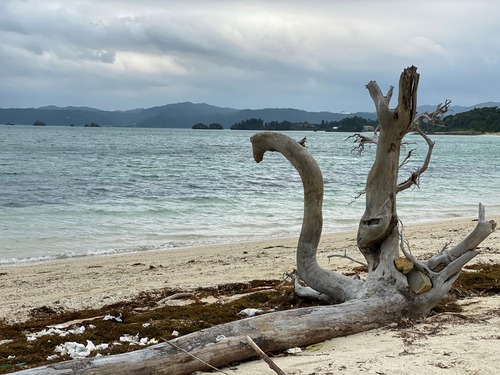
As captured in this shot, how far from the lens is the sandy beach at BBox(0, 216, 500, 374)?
4.10 meters

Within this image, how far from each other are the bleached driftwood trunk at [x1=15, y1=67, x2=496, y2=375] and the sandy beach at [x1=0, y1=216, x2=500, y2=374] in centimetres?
18

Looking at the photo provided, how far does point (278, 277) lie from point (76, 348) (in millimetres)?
4072

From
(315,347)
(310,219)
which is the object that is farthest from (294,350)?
(310,219)

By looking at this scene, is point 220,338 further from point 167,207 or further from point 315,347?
point 167,207

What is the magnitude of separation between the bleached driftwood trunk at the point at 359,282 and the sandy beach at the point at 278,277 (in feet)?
0.58

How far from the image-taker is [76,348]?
4.95 m

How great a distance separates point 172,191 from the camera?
2294cm

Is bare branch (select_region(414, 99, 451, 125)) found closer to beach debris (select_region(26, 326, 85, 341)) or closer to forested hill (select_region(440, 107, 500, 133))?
beach debris (select_region(26, 326, 85, 341))

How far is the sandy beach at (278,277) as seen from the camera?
4.10 metres

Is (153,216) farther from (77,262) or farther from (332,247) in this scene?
(332,247)

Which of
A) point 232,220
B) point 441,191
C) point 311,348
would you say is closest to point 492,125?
point 441,191

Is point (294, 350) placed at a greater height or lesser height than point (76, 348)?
greater

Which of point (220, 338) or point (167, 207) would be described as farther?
A: point (167, 207)

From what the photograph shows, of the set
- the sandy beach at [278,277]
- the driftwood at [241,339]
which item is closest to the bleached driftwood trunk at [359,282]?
the driftwood at [241,339]
